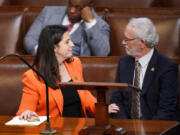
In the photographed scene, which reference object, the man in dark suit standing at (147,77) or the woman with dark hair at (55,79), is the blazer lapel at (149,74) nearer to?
the man in dark suit standing at (147,77)

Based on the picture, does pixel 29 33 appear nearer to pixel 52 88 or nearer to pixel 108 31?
pixel 108 31

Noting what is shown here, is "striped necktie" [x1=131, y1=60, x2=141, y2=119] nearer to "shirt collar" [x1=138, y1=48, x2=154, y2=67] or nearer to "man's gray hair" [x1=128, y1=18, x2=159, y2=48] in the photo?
"shirt collar" [x1=138, y1=48, x2=154, y2=67]

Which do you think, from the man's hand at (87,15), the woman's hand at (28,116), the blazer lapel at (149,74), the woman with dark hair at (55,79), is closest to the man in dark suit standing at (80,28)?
the man's hand at (87,15)

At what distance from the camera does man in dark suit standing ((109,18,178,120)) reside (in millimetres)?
1896

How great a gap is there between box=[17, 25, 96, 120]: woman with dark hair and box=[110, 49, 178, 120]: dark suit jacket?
19 cm

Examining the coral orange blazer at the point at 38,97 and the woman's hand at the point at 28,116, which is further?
the coral orange blazer at the point at 38,97

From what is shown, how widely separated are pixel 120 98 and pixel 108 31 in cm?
65

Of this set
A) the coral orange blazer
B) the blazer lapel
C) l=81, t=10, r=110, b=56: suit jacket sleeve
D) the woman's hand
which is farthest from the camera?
l=81, t=10, r=110, b=56: suit jacket sleeve

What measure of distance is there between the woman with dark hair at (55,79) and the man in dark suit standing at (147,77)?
171mm

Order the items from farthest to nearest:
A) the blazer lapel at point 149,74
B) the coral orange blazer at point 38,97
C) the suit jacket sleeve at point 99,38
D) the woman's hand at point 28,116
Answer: the suit jacket sleeve at point 99,38 < the blazer lapel at point 149,74 < the coral orange blazer at point 38,97 < the woman's hand at point 28,116

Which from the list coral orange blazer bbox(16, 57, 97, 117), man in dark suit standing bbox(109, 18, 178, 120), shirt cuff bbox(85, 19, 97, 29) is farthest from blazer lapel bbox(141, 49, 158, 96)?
shirt cuff bbox(85, 19, 97, 29)

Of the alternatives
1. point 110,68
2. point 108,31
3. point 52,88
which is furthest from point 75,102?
point 108,31

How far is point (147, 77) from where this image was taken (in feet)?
6.37

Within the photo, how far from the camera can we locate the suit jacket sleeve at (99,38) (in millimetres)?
2453
